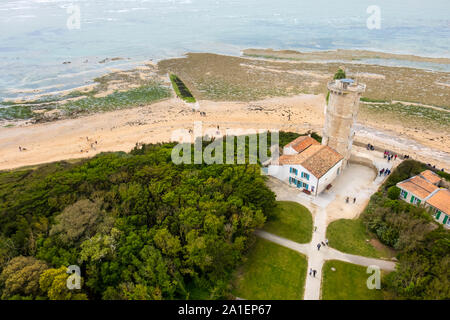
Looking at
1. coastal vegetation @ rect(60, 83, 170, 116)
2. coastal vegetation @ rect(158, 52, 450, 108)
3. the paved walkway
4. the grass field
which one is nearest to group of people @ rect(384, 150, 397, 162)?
the paved walkway

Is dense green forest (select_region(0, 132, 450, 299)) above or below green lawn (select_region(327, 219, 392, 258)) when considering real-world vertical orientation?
above

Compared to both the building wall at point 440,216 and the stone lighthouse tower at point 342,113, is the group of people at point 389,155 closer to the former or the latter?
the stone lighthouse tower at point 342,113

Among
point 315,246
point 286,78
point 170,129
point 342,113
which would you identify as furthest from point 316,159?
point 286,78

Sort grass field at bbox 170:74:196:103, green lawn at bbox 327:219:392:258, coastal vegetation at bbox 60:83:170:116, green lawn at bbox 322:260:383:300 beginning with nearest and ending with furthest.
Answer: green lawn at bbox 322:260:383:300 → green lawn at bbox 327:219:392:258 → coastal vegetation at bbox 60:83:170:116 → grass field at bbox 170:74:196:103

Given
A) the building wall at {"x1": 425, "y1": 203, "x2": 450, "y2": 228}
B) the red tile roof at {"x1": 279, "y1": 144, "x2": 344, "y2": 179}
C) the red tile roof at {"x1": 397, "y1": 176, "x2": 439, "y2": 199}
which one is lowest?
the building wall at {"x1": 425, "y1": 203, "x2": 450, "y2": 228}

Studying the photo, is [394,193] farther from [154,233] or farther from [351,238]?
[154,233]

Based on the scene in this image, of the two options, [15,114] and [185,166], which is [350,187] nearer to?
[185,166]

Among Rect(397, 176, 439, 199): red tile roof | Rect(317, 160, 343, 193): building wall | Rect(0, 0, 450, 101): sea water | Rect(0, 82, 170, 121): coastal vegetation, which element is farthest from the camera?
Rect(0, 0, 450, 101): sea water

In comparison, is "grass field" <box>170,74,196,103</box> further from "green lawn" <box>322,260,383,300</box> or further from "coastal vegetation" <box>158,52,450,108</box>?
"green lawn" <box>322,260,383,300</box>

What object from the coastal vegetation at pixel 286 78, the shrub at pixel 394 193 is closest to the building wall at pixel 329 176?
the shrub at pixel 394 193
